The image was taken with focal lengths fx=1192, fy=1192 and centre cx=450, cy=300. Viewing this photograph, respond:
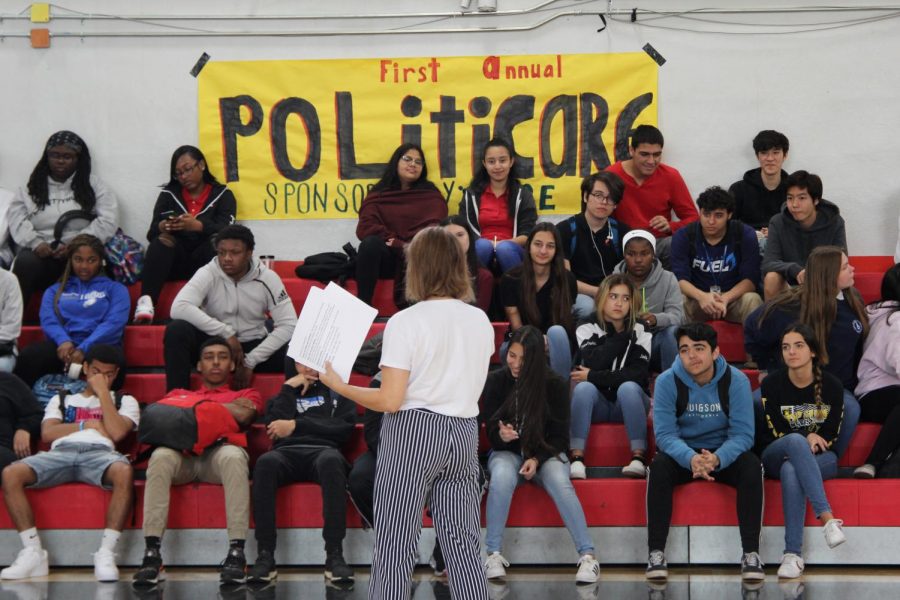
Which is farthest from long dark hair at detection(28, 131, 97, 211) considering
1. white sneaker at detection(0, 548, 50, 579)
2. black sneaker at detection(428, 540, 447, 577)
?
black sneaker at detection(428, 540, 447, 577)

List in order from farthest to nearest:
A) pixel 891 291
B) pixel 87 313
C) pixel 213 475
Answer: pixel 87 313 → pixel 891 291 → pixel 213 475

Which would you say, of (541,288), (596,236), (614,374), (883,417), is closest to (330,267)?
(541,288)

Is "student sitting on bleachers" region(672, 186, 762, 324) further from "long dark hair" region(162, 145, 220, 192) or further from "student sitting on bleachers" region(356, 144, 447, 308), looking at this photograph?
"long dark hair" region(162, 145, 220, 192)

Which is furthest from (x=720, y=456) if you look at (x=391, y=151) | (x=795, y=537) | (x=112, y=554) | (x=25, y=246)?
(x=25, y=246)

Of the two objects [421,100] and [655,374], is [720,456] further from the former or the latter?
[421,100]

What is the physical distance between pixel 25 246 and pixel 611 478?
3953 mm

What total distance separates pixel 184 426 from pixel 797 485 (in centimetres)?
286

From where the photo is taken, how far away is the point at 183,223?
7.27 m

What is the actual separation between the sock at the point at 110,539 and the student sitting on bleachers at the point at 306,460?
0.67 meters

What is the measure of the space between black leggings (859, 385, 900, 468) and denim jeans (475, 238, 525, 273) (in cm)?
208

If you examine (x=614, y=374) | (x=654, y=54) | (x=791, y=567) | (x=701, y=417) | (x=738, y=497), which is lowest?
(x=791, y=567)

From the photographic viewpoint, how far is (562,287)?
6.49m

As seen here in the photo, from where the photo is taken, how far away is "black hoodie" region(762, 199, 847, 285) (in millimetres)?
6852

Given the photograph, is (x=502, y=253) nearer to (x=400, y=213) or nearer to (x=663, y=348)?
(x=400, y=213)
